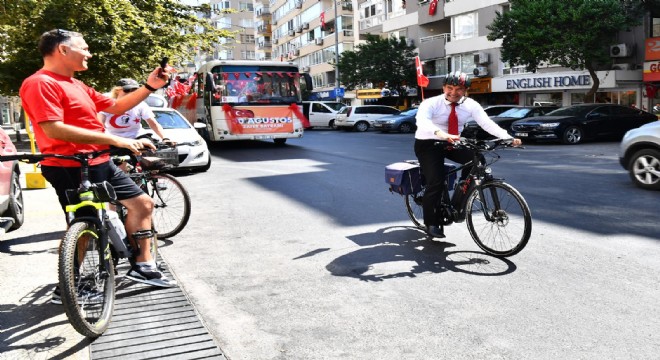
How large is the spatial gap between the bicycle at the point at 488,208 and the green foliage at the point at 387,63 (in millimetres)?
36147

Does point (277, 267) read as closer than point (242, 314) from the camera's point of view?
No

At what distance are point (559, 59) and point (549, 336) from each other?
87.2ft

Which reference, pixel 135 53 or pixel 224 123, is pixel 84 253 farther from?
pixel 135 53

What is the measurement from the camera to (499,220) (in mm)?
5301

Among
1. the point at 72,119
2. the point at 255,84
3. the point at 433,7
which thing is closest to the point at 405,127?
the point at 255,84

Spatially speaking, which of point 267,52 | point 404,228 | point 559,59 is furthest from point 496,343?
point 267,52

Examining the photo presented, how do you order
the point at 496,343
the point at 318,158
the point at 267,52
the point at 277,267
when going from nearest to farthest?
1. the point at 496,343
2. the point at 277,267
3. the point at 318,158
4. the point at 267,52

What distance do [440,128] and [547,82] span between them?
28618 mm

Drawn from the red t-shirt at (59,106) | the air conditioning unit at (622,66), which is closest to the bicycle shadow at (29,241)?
the red t-shirt at (59,106)

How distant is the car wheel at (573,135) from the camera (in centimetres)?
1923

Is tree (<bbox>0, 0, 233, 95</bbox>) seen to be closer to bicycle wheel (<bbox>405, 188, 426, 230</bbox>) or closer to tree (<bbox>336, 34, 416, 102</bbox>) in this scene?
bicycle wheel (<bbox>405, 188, 426, 230</bbox>)

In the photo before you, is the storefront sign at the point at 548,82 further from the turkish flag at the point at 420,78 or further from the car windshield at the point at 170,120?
the car windshield at the point at 170,120

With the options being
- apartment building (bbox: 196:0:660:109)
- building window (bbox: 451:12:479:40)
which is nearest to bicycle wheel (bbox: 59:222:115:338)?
apartment building (bbox: 196:0:660:109)

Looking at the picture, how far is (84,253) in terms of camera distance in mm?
3615
